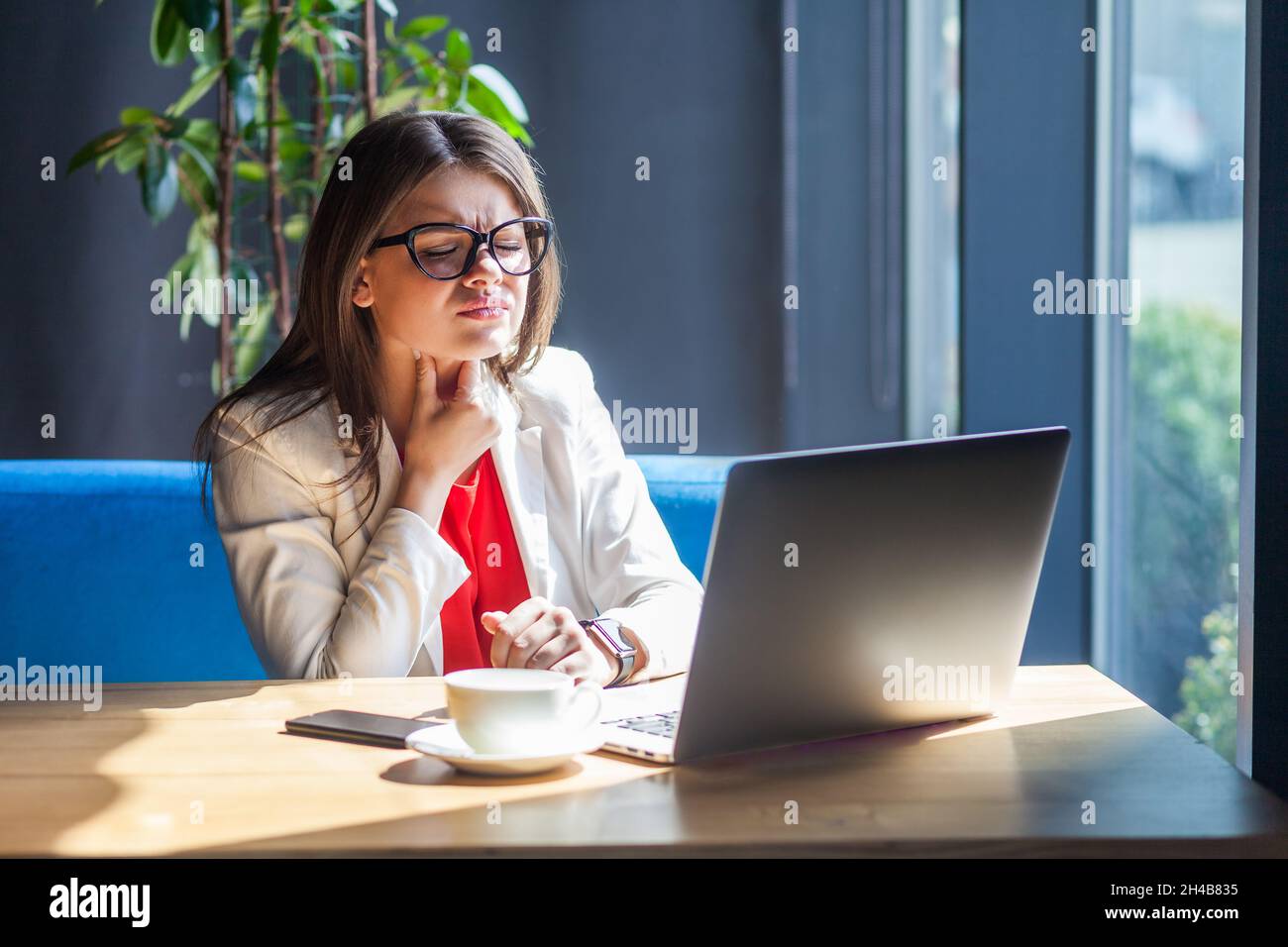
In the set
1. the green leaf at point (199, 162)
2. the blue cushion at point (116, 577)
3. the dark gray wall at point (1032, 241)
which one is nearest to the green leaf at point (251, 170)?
the green leaf at point (199, 162)

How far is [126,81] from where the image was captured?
360cm

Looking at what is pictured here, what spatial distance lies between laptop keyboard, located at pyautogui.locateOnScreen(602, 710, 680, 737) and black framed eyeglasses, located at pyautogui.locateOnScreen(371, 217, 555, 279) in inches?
28.7

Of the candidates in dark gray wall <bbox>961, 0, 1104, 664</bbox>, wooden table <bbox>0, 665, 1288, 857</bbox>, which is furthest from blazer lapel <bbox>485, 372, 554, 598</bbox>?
dark gray wall <bbox>961, 0, 1104, 664</bbox>

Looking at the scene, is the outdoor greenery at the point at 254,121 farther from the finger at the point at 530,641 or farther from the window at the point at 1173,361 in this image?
the finger at the point at 530,641

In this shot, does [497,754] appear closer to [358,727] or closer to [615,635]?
[358,727]

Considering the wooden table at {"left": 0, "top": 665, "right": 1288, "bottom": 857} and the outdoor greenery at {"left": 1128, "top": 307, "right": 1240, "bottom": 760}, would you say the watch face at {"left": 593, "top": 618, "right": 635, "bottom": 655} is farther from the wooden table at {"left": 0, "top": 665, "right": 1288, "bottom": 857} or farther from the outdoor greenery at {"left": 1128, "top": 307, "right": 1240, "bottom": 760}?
the outdoor greenery at {"left": 1128, "top": 307, "right": 1240, "bottom": 760}

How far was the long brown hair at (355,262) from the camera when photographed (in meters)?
1.79

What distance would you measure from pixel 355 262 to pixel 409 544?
0.41 meters

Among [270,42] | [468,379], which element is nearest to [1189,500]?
[468,379]

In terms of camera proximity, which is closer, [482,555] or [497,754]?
[497,754]

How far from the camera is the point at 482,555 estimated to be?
1920mm

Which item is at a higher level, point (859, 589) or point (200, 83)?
point (200, 83)
